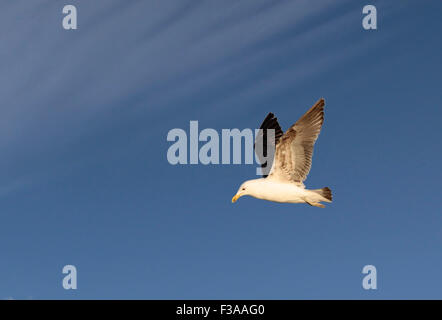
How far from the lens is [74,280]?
898 inches

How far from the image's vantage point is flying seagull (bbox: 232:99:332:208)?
66.2ft

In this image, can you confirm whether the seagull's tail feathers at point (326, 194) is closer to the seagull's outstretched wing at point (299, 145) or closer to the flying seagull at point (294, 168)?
the flying seagull at point (294, 168)

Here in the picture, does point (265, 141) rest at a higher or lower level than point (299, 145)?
higher

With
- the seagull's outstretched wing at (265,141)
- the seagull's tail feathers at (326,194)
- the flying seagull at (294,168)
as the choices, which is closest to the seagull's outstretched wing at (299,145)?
the flying seagull at (294,168)

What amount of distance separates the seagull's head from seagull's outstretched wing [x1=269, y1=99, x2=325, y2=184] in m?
0.76

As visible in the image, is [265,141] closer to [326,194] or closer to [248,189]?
[248,189]

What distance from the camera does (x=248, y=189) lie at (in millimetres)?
20578

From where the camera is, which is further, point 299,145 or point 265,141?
point 265,141

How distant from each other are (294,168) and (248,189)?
1.70 m

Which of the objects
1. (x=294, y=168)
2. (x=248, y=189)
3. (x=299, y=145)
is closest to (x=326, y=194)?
(x=294, y=168)

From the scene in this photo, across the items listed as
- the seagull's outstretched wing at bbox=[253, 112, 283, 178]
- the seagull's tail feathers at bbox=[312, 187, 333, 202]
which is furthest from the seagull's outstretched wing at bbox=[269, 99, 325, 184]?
the seagull's tail feathers at bbox=[312, 187, 333, 202]
